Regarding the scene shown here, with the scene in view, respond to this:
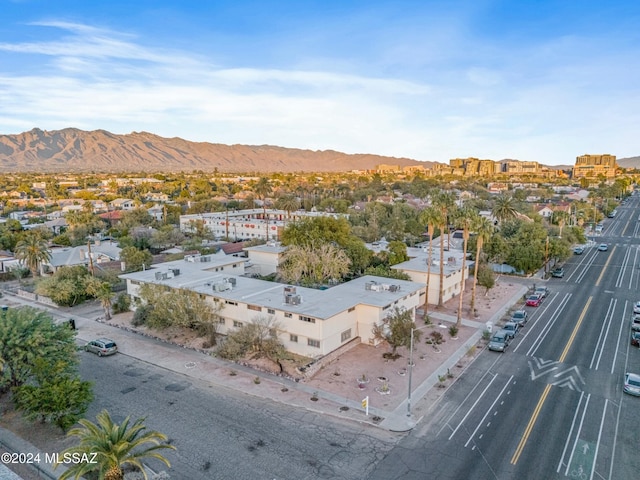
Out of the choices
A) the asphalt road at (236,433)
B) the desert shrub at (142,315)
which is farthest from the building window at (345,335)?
the desert shrub at (142,315)

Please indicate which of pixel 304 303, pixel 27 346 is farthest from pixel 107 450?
pixel 304 303

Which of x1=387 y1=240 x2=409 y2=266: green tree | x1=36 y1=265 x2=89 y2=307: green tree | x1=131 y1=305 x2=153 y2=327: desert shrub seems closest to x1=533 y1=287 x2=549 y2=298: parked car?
x1=387 y1=240 x2=409 y2=266: green tree

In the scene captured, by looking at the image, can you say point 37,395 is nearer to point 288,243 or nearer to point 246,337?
point 246,337

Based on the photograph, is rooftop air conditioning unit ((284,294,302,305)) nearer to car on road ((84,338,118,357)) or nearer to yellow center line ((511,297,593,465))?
car on road ((84,338,118,357))

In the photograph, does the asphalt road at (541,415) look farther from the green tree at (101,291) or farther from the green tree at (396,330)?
the green tree at (101,291)

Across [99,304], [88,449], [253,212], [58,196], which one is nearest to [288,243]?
[99,304]
